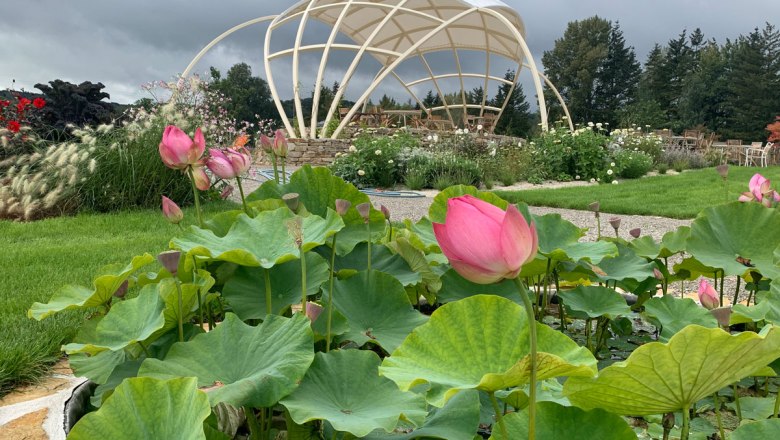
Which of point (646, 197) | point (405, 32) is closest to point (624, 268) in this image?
point (646, 197)

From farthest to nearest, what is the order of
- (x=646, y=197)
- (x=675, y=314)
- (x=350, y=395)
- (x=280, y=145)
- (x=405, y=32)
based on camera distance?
(x=405, y=32) → (x=646, y=197) → (x=280, y=145) → (x=675, y=314) → (x=350, y=395)

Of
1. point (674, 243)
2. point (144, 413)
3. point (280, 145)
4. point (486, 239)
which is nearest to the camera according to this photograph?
point (486, 239)

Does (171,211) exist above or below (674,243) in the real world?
above

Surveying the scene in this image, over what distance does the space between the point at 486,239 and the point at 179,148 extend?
0.69 meters

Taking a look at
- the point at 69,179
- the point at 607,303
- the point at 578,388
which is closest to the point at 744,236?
the point at 607,303

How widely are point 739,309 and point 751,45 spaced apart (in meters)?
33.3

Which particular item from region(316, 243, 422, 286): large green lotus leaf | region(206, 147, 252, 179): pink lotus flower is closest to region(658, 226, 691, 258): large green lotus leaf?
region(316, 243, 422, 286): large green lotus leaf

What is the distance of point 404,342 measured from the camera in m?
0.58

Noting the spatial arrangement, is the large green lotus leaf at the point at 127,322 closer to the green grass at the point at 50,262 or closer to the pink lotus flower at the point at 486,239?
the pink lotus flower at the point at 486,239

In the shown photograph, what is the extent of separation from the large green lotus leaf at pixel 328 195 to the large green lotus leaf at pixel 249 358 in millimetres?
389

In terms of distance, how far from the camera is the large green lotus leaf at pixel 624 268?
1128 millimetres

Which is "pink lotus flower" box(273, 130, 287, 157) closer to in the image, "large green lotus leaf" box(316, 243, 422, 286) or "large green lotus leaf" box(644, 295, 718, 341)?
"large green lotus leaf" box(316, 243, 422, 286)

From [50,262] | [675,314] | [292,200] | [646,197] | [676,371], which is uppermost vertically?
[292,200]

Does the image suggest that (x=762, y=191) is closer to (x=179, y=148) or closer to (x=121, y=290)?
(x=179, y=148)
